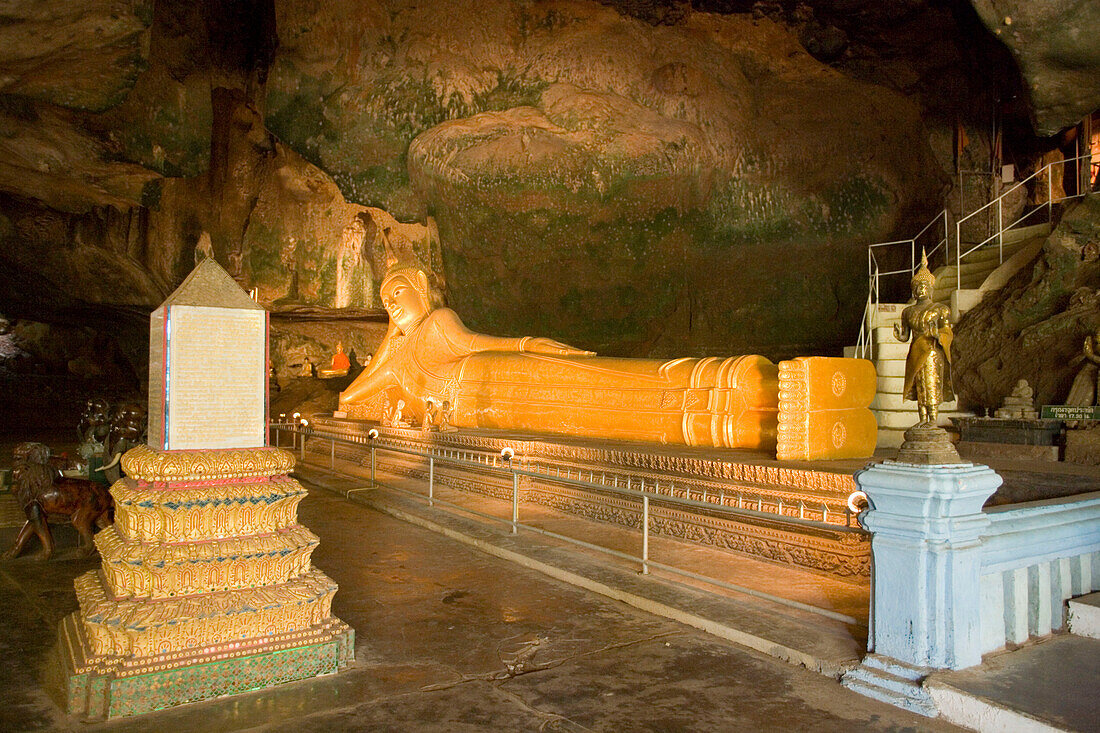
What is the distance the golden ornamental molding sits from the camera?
269 centimetres

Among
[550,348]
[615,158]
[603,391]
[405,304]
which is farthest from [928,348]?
[615,158]

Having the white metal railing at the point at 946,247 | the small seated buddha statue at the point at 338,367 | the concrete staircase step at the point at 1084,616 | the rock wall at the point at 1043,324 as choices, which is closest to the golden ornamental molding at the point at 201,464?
the concrete staircase step at the point at 1084,616

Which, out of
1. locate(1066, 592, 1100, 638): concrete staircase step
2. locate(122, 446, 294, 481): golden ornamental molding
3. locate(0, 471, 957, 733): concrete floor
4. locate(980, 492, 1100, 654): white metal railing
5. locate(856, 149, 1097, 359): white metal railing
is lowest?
locate(0, 471, 957, 733): concrete floor

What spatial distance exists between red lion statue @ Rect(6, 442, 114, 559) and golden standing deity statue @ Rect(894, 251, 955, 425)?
5.02 meters

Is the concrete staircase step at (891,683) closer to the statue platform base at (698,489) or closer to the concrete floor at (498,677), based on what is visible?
the concrete floor at (498,677)

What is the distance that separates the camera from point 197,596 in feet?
8.74

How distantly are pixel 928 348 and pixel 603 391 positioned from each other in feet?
9.47

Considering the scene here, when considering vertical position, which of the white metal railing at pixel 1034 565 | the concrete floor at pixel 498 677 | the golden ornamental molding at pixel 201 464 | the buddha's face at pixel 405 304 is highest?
the buddha's face at pixel 405 304

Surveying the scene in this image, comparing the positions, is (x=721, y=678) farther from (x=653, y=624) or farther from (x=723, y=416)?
(x=723, y=416)

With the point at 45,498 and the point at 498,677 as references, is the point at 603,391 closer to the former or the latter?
the point at 498,677

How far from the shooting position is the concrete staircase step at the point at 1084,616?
275 cm

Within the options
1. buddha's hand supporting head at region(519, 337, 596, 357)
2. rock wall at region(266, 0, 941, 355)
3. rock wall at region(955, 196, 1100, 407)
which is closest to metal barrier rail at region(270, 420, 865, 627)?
buddha's hand supporting head at region(519, 337, 596, 357)

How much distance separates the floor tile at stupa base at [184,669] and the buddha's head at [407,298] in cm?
602

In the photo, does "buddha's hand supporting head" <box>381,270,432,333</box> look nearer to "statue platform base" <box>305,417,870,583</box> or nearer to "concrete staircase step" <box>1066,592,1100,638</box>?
"statue platform base" <box>305,417,870,583</box>
